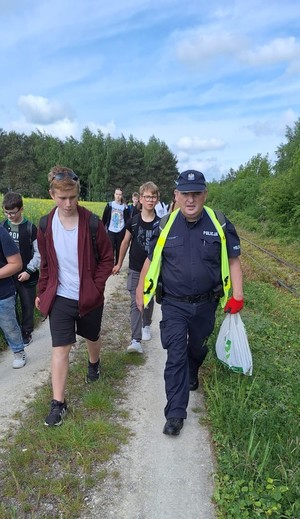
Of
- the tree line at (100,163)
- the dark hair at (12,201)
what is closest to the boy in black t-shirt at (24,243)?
the dark hair at (12,201)

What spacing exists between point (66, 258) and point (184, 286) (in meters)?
1.01

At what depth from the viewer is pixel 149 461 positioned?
3035 millimetres

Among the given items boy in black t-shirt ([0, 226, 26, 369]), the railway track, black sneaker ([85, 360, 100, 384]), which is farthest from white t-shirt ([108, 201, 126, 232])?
black sneaker ([85, 360, 100, 384])

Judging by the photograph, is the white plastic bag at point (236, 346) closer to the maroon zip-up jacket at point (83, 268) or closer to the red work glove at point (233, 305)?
the red work glove at point (233, 305)

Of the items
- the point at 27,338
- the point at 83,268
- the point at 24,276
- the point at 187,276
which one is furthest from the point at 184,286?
the point at 27,338

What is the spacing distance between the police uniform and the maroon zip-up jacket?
46 cm

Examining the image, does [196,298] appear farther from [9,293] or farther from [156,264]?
[9,293]

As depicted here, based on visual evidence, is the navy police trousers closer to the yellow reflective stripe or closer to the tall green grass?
the yellow reflective stripe

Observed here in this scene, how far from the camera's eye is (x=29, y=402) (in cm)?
388

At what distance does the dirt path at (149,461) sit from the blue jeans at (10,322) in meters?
0.34

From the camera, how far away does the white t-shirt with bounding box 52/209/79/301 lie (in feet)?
11.1

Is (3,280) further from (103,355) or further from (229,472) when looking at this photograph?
(229,472)

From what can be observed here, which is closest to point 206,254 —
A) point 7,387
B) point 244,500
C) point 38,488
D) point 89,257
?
point 89,257

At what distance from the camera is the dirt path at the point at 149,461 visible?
260cm
